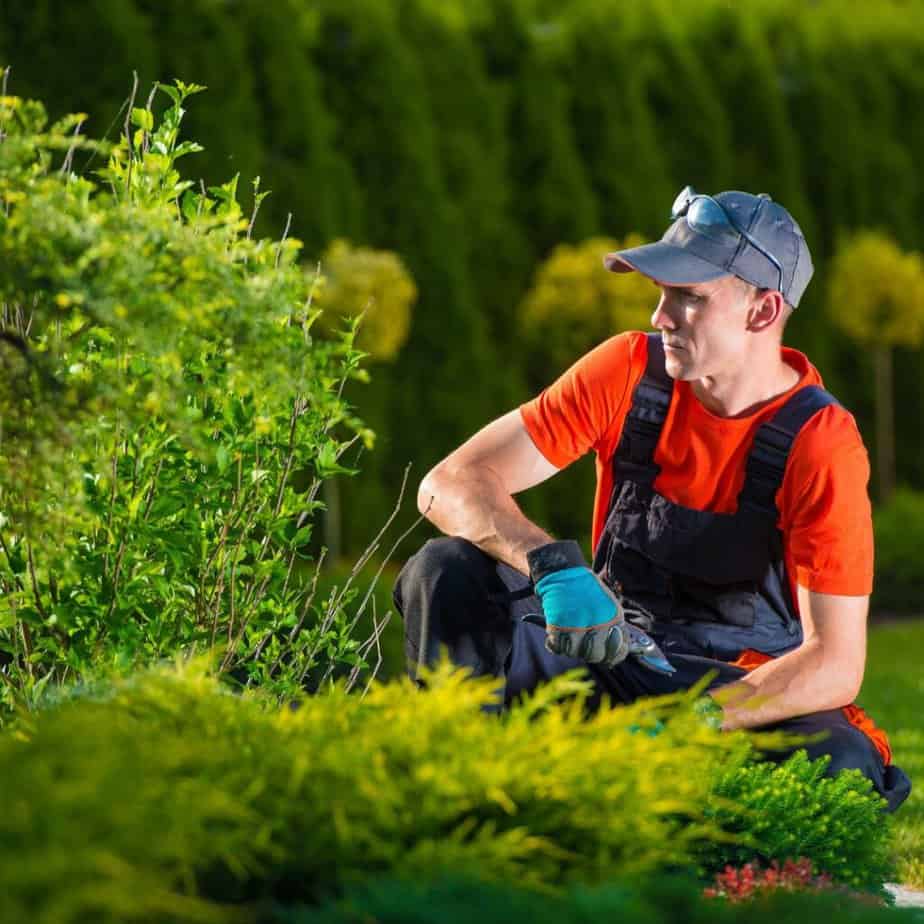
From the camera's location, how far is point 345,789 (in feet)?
7.17

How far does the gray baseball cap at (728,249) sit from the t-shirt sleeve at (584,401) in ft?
0.82

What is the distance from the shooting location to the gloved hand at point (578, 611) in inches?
128

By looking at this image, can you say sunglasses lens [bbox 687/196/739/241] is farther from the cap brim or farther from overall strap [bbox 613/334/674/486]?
overall strap [bbox 613/334/674/486]

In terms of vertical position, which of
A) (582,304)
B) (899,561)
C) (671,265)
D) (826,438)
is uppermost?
(671,265)

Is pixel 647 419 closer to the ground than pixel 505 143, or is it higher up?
closer to the ground

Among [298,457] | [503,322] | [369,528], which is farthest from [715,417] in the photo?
[503,322]

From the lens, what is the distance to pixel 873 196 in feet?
43.1

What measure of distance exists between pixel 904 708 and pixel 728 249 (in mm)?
3704

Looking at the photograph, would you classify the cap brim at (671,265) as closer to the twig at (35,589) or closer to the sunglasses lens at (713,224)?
the sunglasses lens at (713,224)

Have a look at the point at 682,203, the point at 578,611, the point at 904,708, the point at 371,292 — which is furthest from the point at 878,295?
the point at 578,611

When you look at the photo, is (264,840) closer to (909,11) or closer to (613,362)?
(613,362)

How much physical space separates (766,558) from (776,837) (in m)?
1.00

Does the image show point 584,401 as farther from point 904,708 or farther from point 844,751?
point 904,708

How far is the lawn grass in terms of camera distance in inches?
159
